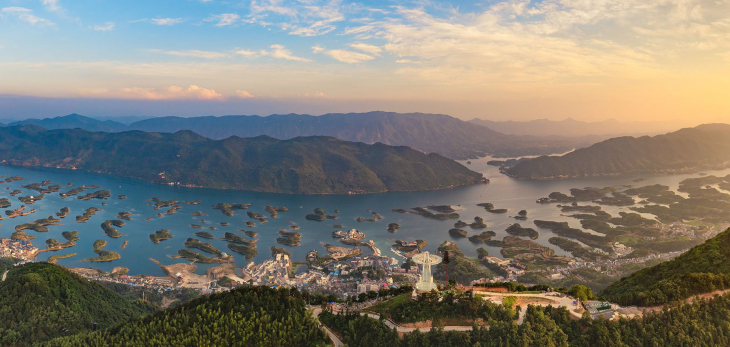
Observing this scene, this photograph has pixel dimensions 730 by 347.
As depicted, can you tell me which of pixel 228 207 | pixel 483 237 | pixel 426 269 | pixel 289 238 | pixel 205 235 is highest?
pixel 426 269

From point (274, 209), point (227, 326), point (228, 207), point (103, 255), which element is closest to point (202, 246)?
point (103, 255)

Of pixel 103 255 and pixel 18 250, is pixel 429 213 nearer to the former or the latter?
pixel 103 255

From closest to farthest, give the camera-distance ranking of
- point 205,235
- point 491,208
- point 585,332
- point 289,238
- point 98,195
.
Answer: point 585,332 < point 289,238 < point 205,235 < point 491,208 < point 98,195

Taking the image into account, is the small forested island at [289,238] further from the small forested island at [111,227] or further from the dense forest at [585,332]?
the dense forest at [585,332]

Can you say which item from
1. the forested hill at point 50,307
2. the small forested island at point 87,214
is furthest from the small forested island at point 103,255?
the forested hill at point 50,307

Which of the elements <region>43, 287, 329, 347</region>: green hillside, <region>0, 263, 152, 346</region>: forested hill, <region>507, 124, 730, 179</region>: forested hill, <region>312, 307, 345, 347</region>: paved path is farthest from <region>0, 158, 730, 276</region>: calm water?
<region>312, 307, 345, 347</region>: paved path

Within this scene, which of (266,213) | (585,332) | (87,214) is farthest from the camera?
(266,213)

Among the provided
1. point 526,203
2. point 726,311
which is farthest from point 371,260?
point 526,203

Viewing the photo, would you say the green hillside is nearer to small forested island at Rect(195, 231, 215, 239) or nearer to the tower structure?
the tower structure
